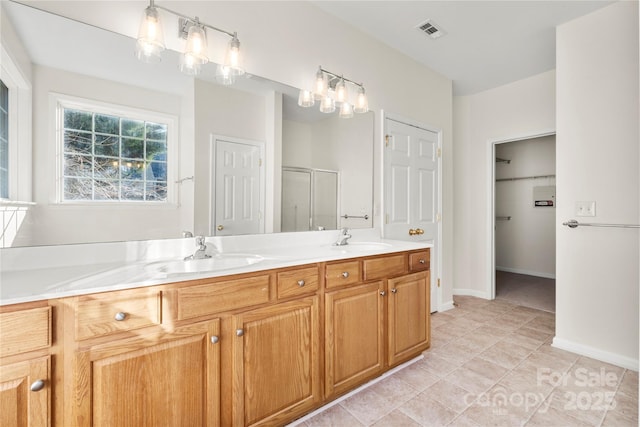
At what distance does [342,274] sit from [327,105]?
1306mm

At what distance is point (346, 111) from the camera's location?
7.83 feet

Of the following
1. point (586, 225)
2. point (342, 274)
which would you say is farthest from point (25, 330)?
→ point (586, 225)

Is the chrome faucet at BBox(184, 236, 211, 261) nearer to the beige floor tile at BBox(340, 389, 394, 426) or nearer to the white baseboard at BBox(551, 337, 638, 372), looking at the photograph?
the beige floor tile at BBox(340, 389, 394, 426)

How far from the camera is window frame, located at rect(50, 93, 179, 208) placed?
1.30m

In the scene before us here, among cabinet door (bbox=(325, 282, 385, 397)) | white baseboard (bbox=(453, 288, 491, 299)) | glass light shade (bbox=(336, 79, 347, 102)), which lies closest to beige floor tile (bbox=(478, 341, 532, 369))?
cabinet door (bbox=(325, 282, 385, 397))

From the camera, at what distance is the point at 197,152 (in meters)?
1.69

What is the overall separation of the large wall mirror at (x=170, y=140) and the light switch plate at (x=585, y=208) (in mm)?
1782

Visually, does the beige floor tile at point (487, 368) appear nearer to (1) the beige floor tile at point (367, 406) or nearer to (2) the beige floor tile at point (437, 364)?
(2) the beige floor tile at point (437, 364)

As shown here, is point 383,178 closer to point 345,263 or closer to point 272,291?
point 345,263

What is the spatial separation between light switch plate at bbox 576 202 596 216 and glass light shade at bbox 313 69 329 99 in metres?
2.20

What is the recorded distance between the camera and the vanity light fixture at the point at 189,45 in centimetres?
145

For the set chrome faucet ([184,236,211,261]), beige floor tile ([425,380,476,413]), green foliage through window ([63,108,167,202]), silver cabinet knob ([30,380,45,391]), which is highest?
green foliage through window ([63,108,167,202])

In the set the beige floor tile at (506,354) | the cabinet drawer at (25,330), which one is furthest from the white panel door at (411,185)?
the cabinet drawer at (25,330)

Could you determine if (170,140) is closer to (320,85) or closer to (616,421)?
(320,85)
